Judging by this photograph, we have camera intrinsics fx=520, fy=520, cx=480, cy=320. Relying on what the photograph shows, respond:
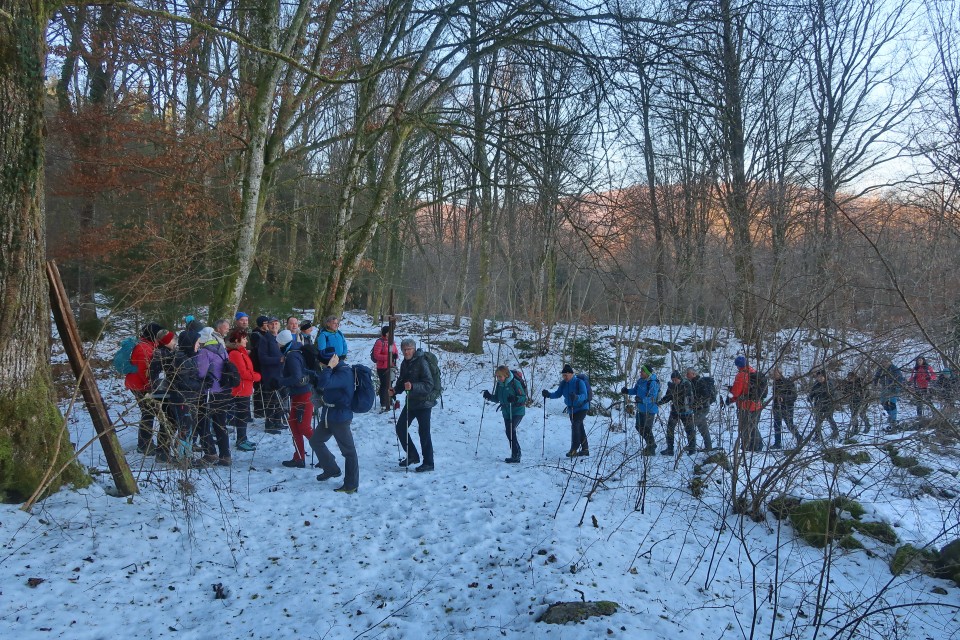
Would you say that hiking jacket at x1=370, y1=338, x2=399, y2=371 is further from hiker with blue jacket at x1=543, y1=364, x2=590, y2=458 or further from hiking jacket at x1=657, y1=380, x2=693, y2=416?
hiking jacket at x1=657, y1=380, x2=693, y2=416

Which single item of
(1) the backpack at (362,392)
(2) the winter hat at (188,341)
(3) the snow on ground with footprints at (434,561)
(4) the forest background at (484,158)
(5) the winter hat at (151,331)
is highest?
(4) the forest background at (484,158)

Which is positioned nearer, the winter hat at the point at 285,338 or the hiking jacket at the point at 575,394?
the winter hat at the point at 285,338

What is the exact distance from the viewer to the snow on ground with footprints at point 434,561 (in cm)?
348

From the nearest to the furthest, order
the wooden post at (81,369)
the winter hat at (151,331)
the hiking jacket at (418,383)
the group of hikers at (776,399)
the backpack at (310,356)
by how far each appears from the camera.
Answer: the group of hikers at (776,399) < the wooden post at (81,369) < the winter hat at (151,331) < the hiking jacket at (418,383) < the backpack at (310,356)

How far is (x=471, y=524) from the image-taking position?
526 centimetres

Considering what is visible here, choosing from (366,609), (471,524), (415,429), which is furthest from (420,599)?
(415,429)

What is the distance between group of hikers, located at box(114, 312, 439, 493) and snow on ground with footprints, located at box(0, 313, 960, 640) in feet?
→ 1.24

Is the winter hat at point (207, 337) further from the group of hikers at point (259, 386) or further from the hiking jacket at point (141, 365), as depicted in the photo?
the hiking jacket at point (141, 365)

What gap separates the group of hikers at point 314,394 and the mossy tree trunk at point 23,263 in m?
0.77

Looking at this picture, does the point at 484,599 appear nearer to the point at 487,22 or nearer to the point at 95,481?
the point at 95,481

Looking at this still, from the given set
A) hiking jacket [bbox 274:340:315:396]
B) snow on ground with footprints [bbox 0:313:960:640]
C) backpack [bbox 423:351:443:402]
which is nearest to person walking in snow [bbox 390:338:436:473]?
backpack [bbox 423:351:443:402]

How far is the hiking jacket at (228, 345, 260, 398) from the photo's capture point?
6.64 meters

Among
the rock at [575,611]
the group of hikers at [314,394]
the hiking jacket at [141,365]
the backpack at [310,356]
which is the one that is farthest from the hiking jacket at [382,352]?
the rock at [575,611]

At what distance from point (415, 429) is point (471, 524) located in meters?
4.21
